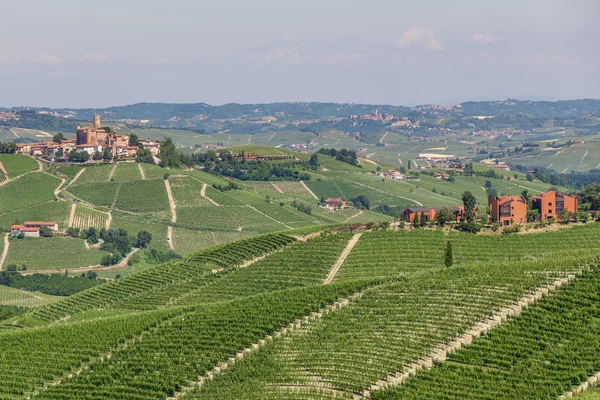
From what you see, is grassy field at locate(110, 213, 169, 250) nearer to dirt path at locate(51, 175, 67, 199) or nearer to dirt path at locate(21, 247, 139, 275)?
dirt path at locate(21, 247, 139, 275)

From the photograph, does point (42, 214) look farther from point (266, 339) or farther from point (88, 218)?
point (266, 339)

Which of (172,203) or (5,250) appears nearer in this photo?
(5,250)

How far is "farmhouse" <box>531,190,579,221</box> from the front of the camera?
7581 cm

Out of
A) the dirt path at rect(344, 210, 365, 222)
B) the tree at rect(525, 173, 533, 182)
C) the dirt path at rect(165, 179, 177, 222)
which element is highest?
the dirt path at rect(165, 179, 177, 222)

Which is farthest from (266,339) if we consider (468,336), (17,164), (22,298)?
(17,164)

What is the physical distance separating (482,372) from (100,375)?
18.7m

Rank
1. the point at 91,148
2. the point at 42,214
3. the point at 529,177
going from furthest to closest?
1. the point at 529,177
2. the point at 91,148
3. the point at 42,214

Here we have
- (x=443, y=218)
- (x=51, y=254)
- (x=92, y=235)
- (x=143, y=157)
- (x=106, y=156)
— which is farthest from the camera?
(x=106, y=156)

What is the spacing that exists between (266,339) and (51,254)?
61487 mm

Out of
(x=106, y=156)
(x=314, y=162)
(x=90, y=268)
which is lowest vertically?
(x=90, y=268)

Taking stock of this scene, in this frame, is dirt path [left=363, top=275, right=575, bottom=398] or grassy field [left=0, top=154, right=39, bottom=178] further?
grassy field [left=0, top=154, right=39, bottom=178]

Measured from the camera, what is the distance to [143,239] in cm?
11425

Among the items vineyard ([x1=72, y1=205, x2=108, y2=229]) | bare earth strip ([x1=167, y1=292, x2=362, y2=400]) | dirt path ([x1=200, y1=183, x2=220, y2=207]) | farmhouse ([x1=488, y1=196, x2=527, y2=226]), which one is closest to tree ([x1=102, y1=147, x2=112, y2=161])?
dirt path ([x1=200, y1=183, x2=220, y2=207])

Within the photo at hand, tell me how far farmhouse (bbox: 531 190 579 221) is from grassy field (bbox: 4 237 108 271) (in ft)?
162
